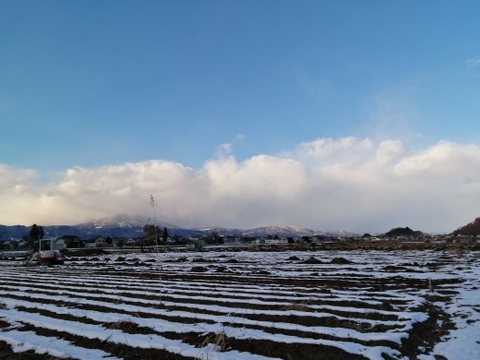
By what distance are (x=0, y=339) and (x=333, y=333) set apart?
27.8 ft

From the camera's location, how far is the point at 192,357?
709 cm

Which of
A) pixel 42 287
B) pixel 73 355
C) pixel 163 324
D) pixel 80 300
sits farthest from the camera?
pixel 42 287

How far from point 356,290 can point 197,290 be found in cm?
718

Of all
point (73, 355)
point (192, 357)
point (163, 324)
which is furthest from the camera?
point (163, 324)

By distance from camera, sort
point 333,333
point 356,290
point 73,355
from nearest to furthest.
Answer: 1. point 73,355
2. point 333,333
3. point 356,290

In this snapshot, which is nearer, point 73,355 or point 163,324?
point 73,355

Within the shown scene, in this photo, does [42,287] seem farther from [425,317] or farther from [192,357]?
[425,317]

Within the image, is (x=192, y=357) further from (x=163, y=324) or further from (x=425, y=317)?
(x=425, y=317)

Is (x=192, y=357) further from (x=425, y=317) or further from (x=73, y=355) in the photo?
(x=425, y=317)

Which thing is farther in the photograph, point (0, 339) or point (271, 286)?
point (271, 286)

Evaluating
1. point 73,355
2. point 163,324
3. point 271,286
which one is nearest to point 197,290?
point 271,286

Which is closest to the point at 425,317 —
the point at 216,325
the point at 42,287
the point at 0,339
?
the point at 216,325

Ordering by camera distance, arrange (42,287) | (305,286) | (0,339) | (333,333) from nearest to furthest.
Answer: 1. (333,333)
2. (0,339)
3. (305,286)
4. (42,287)

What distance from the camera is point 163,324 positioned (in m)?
9.57
